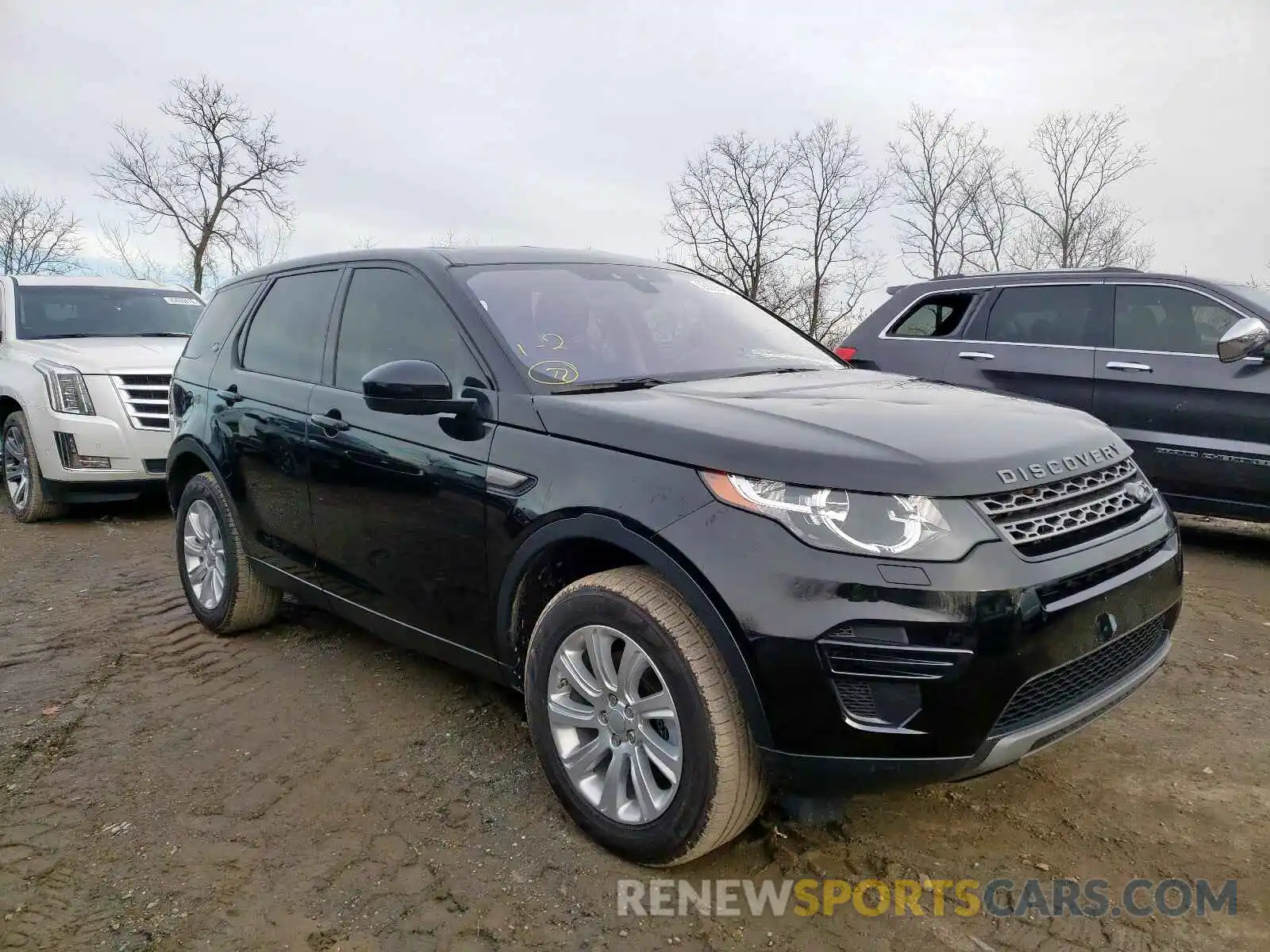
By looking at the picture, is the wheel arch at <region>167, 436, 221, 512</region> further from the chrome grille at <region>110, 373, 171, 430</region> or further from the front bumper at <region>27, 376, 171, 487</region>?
the chrome grille at <region>110, 373, 171, 430</region>

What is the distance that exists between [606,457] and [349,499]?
4.39ft

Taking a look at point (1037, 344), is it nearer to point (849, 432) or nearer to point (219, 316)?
point (849, 432)

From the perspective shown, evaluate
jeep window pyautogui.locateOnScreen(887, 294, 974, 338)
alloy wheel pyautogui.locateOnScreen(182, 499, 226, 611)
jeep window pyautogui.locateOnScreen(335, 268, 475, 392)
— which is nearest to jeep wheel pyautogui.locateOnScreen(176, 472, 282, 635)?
alloy wheel pyautogui.locateOnScreen(182, 499, 226, 611)

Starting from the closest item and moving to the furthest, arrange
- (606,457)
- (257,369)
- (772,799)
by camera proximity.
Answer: (606,457) → (772,799) → (257,369)

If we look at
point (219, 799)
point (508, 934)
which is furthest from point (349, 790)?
point (508, 934)

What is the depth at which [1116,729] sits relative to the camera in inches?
131

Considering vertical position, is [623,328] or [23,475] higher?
[623,328]

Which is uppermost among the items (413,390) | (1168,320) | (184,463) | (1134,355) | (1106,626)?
(1168,320)

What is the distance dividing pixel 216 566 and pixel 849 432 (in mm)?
3443

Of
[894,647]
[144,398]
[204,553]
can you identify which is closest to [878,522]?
[894,647]

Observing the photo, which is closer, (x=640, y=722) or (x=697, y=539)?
(x=697, y=539)

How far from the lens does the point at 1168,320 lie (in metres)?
5.89

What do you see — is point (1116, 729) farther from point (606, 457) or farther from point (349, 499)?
point (349, 499)

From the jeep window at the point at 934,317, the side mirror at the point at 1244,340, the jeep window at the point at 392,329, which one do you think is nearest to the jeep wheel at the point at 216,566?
the jeep window at the point at 392,329
